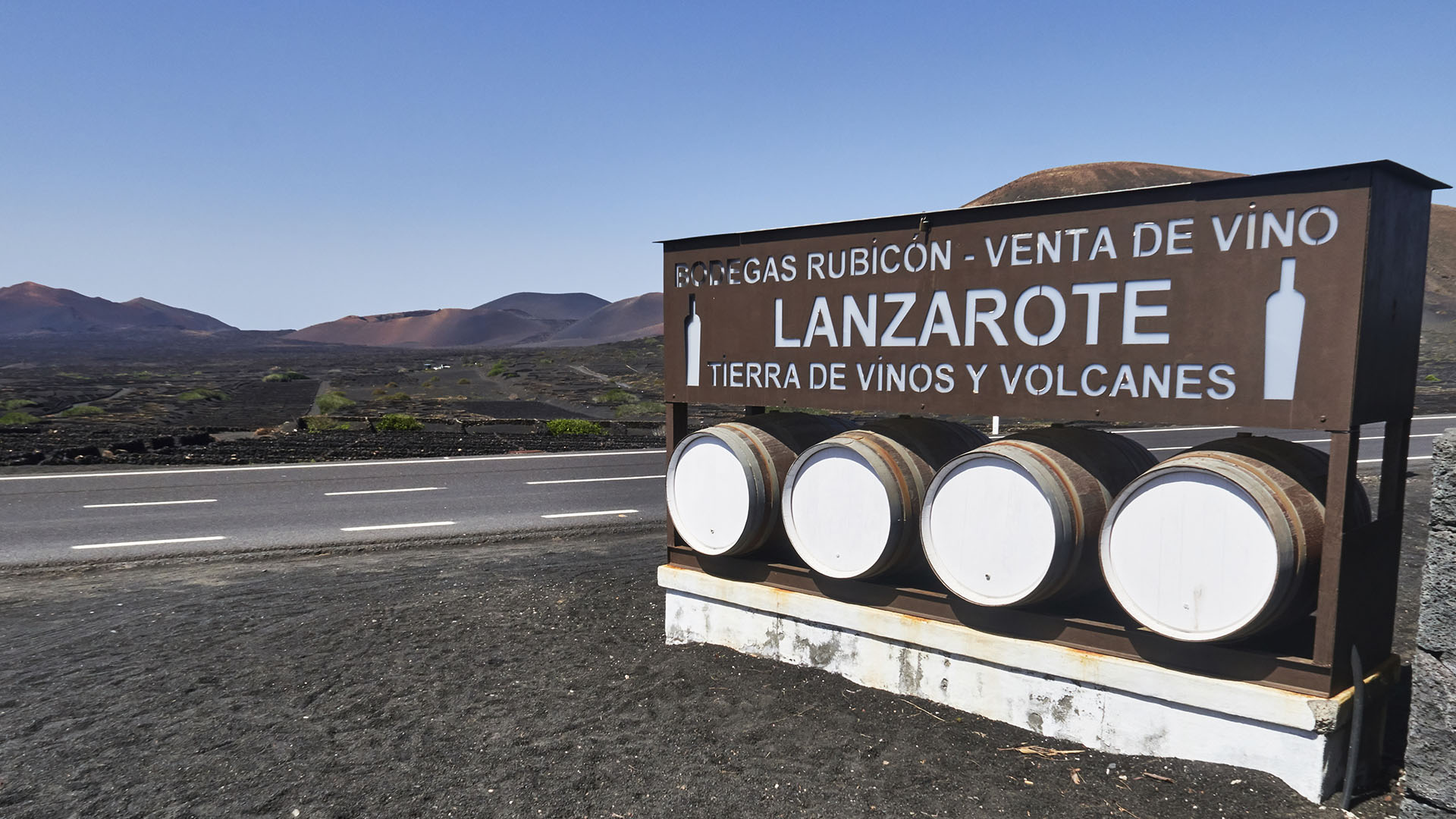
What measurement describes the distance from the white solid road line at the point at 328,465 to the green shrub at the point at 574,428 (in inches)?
123

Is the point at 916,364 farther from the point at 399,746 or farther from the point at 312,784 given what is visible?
the point at 312,784

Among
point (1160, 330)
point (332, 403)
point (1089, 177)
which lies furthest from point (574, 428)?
point (1089, 177)

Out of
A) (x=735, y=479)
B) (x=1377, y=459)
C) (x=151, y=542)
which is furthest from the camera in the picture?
(x=1377, y=459)

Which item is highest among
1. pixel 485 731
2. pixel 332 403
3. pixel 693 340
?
pixel 693 340

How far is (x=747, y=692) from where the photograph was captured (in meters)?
5.32

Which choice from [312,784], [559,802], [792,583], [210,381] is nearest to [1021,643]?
[792,583]

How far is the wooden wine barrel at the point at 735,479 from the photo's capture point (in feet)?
18.9

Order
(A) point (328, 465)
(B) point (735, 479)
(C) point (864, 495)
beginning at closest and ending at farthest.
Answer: (C) point (864, 495) → (B) point (735, 479) → (A) point (328, 465)

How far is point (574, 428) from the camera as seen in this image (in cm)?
2330

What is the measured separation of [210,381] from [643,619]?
49766mm

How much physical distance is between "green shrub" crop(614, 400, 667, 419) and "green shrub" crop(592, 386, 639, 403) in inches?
23.0

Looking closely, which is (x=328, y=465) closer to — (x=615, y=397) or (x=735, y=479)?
(x=735, y=479)

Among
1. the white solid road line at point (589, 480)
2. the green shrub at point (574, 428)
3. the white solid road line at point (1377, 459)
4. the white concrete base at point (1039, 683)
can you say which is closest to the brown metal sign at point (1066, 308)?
the white concrete base at point (1039, 683)

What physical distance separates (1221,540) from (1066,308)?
141cm
